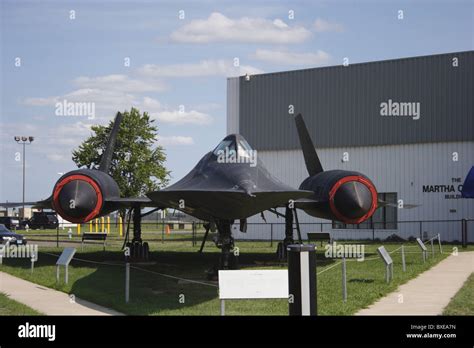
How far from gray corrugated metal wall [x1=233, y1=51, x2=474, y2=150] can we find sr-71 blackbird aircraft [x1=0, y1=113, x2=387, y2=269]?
45.5ft

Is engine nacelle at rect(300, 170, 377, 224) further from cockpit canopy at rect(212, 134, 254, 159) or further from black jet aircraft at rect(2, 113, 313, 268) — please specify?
cockpit canopy at rect(212, 134, 254, 159)

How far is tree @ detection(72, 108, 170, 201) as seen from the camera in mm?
40594

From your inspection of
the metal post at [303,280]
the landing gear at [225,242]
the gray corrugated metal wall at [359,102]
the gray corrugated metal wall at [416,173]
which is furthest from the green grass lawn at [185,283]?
the gray corrugated metal wall at [359,102]

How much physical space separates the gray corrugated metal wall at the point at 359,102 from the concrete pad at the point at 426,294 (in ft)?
53.0

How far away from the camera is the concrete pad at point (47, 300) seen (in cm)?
1062

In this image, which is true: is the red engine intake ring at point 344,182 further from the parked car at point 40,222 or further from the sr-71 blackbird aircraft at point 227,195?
the parked car at point 40,222

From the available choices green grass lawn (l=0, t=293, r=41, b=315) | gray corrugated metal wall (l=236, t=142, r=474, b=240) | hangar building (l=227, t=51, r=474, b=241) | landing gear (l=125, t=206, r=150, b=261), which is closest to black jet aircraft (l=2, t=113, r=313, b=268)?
landing gear (l=125, t=206, r=150, b=261)

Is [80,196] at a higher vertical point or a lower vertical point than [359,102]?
lower

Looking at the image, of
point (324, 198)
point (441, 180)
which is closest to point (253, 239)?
point (441, 180)

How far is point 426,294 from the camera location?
12.2 m

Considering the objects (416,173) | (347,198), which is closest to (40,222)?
(416,173)

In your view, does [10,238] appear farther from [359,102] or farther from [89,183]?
[359,102]

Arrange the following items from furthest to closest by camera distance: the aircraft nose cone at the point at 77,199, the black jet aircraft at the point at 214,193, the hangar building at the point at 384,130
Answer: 1. the hangar building at the point at 384,130
2. the aircraft nose cone at the point at 77,199
3. the black jet aircraft at the point at 214,193

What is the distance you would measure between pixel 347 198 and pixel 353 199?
0.54ft
